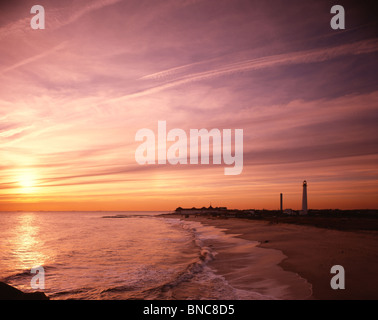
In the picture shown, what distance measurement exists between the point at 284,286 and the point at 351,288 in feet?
7.75
